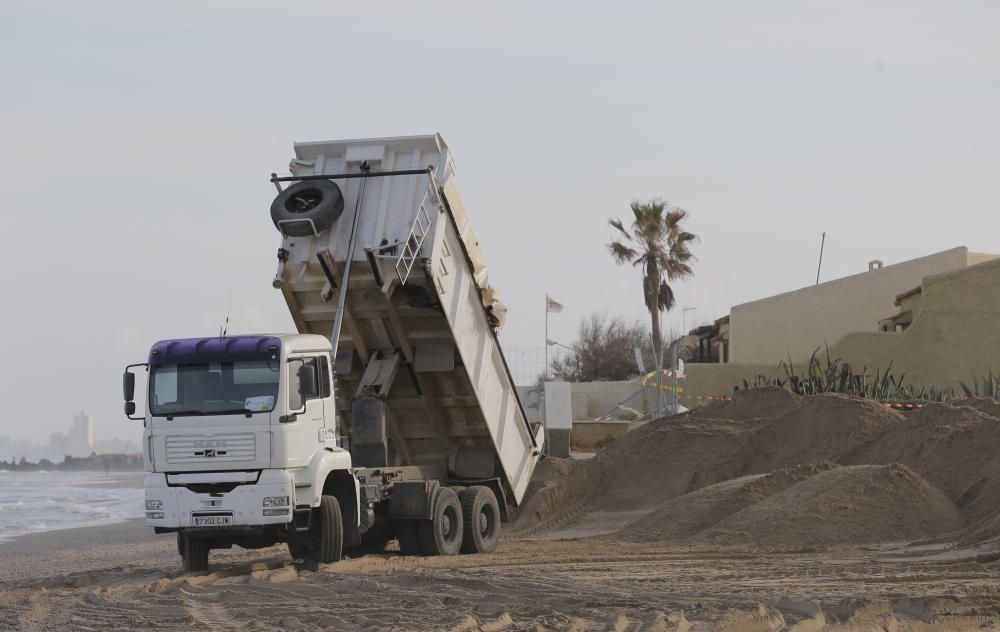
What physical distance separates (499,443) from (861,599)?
7.92 metres

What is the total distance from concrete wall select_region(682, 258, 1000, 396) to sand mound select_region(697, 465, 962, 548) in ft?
51.5

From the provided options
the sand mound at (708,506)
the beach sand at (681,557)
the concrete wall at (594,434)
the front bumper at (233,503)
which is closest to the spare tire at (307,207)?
the front bumper at (233,503)

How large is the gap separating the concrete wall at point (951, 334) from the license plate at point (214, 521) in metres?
23.7

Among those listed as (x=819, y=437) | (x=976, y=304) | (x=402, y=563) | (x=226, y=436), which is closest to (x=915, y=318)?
(x=976, y=304)

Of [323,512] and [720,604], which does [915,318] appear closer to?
[323,512]

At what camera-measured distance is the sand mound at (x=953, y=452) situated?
18625 mm

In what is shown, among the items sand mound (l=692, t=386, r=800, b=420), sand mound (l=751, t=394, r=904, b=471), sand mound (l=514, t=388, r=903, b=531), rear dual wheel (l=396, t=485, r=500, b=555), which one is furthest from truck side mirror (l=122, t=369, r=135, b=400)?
sand mound (l=692, t=386, r=800, b=420)

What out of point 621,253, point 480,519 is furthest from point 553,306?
point 480,519

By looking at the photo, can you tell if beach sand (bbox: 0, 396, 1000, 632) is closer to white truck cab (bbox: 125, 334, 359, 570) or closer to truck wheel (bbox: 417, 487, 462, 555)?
truck wheel (bbox: 417, 487, 462, 555)

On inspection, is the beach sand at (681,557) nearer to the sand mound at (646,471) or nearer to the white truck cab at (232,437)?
the sand mound at (646,471)

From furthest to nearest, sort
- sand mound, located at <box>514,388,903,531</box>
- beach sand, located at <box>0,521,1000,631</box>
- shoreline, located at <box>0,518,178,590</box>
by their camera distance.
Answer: sand mound, located at <box>514,388,903,531</box> < shoreline, located at <box>0,518,178,590</box> < beach sand, located at <box>0,521,1000,631</box>

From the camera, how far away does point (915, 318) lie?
3438 centimetres

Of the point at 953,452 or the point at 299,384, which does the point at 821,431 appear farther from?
the point at 299,384

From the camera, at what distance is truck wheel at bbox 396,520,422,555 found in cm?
1709
